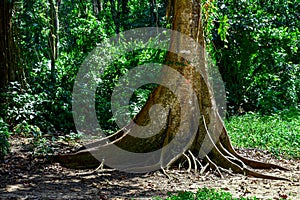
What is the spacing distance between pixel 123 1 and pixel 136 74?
7975 millimetres

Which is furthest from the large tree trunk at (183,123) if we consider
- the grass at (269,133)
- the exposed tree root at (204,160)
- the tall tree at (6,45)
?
the tall tree at (6,45)

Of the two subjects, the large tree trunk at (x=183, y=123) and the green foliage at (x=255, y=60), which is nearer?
the large tree trunk at (x=183, y=123)

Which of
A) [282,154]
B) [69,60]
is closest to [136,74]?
[69,60]

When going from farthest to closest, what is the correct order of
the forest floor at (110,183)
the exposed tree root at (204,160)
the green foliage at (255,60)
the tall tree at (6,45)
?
1. the green foliage at (255,60)
2. the tall tree at (6,45)
3. the exposed tree root at (204,160)
4. the forest floor at (110,183)

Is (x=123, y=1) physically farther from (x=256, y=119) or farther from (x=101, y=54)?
(x=256, y=119)

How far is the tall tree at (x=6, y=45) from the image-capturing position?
1005 centimetres

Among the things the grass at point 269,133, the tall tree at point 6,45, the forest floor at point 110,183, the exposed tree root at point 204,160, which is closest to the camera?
the forest floor at point 110,183

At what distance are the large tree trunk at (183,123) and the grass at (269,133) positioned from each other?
1.93 meters

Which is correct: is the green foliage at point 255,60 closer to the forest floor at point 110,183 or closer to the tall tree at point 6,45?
the tall tree at point 6,45

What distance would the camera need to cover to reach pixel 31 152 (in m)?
8.02

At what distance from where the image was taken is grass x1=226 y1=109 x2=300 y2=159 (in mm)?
9620

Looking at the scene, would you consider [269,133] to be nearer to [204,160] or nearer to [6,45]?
[204,160]

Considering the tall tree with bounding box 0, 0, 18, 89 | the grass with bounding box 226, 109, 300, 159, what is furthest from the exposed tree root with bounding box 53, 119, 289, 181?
the tall tree with bounding box 0, 0, 18, 89

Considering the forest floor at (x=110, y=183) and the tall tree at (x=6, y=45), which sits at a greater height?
the tall tree at (x=6, y=45)
